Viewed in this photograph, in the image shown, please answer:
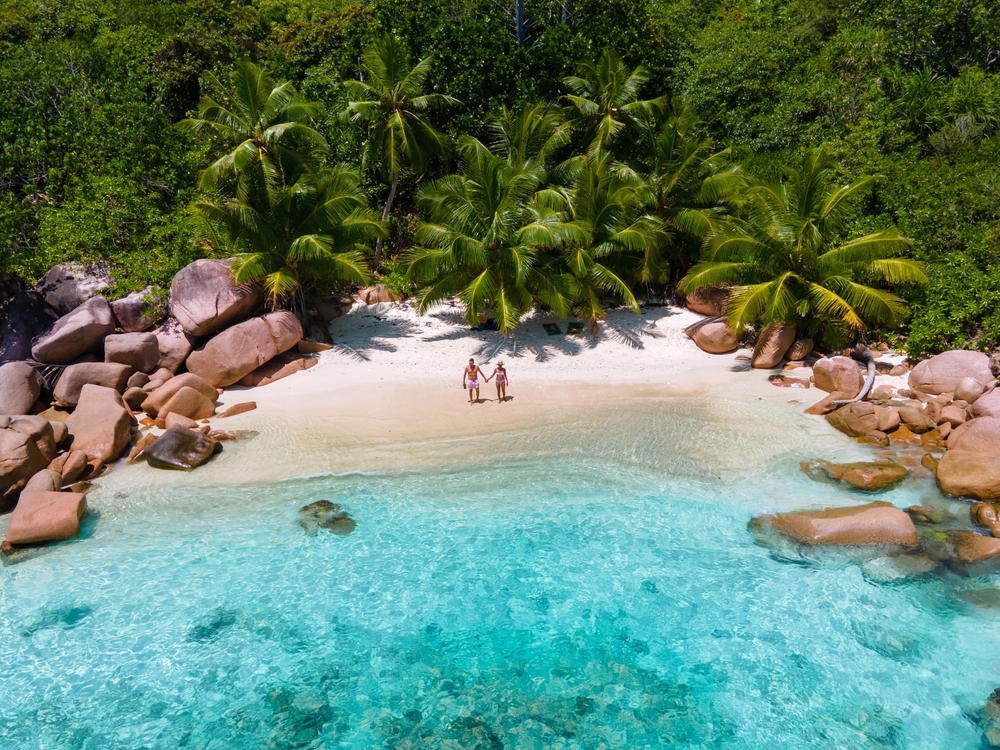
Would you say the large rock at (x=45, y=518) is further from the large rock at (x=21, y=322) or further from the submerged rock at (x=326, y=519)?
the large rock at (x=21, y=322)

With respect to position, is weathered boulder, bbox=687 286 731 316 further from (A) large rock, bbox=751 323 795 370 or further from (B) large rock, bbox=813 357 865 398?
(B) large rock, bbox=813 357 865 398

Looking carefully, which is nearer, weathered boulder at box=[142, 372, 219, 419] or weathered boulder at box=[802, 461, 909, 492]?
weathered boulder at box=[802, 461, 909, 492]

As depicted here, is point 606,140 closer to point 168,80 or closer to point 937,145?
point 937,145

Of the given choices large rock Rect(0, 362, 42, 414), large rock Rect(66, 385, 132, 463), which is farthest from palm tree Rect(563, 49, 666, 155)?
large rock Rect(0, 362, 42, 414)

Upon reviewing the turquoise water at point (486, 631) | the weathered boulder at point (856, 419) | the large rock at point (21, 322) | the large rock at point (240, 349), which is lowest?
the turquoise water at point (486, 631)

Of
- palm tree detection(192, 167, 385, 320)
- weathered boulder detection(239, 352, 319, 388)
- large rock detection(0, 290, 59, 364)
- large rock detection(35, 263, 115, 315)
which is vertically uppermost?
palm tree detection(192, 167, 385, 320)

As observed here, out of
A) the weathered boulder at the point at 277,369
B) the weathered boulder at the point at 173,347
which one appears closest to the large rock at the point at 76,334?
the weathered boulder at the point at 173,347
